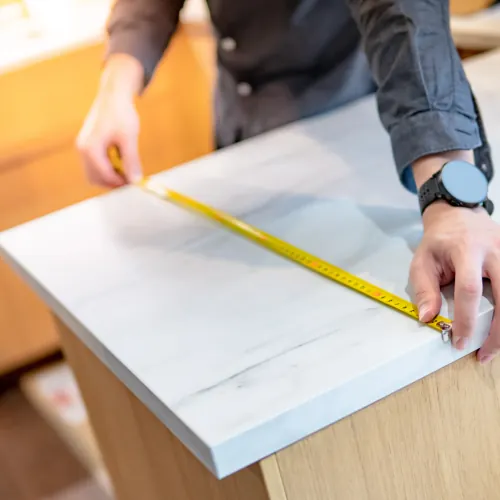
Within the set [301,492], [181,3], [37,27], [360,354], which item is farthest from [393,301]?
[37,27]

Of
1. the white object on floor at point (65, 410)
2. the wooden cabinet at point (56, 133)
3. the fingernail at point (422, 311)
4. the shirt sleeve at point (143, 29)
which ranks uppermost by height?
the shirt sleeve at point (143, 29)

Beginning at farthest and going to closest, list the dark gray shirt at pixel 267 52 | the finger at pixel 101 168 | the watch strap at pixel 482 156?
1. the dark gray shirt at pixel 267 52
2. the finger at pixel 101 168
3. the watch strap at pixel 482 156

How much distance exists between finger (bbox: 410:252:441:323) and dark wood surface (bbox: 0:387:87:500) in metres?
1.33

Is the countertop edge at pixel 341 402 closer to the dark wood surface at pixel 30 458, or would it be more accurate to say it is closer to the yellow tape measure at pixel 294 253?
the yellow tape measure at pixel 294 253

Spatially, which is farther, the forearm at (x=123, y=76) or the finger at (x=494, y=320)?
the forearm at (x=123, y=76)

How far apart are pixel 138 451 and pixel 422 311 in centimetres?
42

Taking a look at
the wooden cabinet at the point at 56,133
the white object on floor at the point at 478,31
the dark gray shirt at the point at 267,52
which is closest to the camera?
the dark gray shirt at the point at 267,52

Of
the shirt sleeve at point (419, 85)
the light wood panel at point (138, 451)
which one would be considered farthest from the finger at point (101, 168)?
the shirt sleeve at point (419, 85)

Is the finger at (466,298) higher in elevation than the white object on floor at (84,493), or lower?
higher

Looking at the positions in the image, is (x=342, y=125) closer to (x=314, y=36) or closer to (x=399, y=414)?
(x=314, y=36)

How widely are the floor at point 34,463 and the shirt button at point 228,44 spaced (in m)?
1.04

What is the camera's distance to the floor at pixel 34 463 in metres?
1.78

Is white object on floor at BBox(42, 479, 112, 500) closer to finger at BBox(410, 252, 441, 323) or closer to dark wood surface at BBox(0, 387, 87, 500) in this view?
dark wood surface at BBox(0, 387, 87, 500)

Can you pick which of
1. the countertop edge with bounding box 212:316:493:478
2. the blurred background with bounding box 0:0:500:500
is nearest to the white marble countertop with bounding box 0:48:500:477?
the countertop edge with bounding box 212:316:493:478
